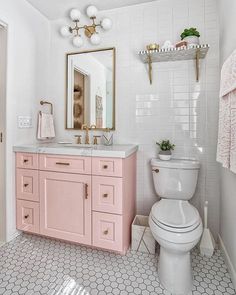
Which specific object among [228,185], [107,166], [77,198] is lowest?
[77,198]

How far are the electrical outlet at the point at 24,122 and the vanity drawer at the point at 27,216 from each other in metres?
0.72

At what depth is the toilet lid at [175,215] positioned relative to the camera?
125cm

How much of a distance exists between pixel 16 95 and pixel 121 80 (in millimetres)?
1019

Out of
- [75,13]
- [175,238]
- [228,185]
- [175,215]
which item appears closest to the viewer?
[175,238]

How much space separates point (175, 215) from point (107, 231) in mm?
545

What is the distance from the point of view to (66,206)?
1664 millimetres

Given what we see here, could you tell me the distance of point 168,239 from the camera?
122cm

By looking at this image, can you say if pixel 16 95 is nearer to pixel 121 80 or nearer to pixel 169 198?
pixel 121 80

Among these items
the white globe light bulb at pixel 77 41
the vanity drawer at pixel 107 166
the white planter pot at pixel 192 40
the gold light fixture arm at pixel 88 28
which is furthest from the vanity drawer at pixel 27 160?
the white planter pot at pixel 192 40

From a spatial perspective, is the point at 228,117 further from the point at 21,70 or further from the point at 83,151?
the point at 21,70

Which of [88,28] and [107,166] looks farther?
[88,28]

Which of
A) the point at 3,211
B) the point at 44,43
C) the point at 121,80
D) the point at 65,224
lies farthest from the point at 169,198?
the point at 44,43

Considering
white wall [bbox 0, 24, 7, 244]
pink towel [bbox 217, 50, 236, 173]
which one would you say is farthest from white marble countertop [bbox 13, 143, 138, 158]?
pink towel [bbox 217, 50, 236, 173]

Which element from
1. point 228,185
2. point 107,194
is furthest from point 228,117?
point 107,194
